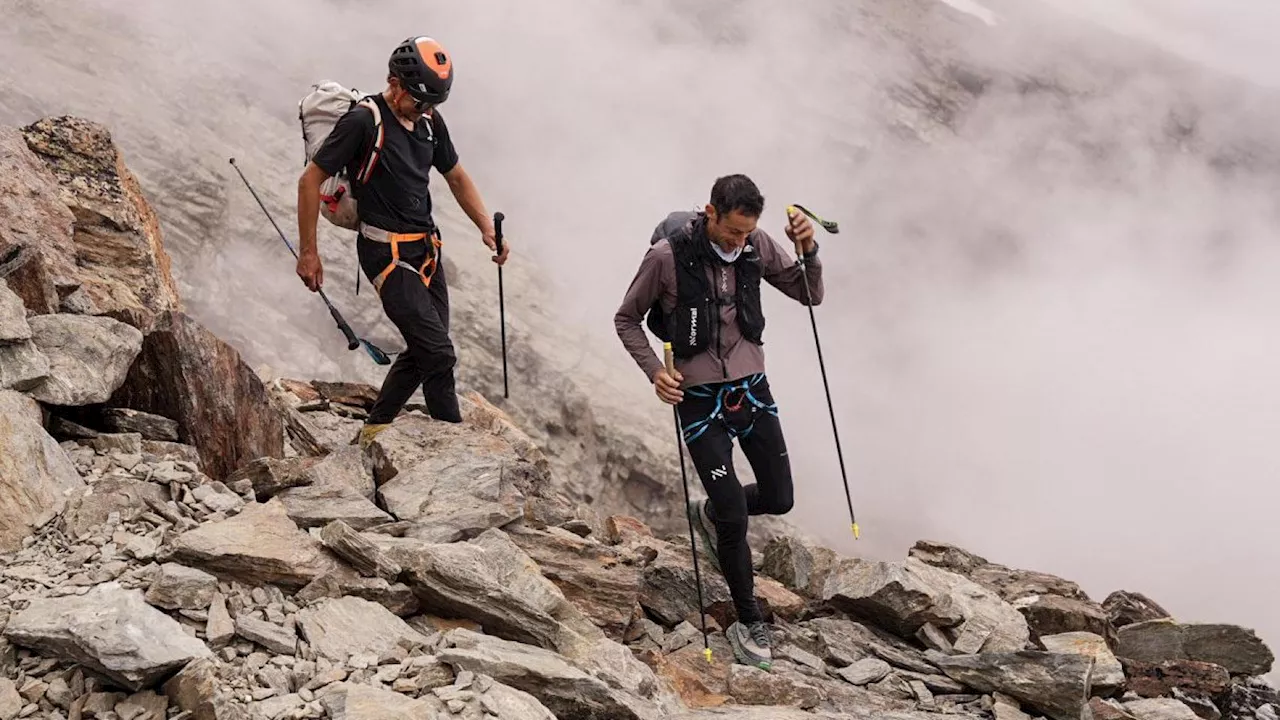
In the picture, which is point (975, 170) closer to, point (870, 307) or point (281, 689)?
point (870, 307)

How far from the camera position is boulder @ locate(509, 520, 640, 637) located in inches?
264

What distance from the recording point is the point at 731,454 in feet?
21.0

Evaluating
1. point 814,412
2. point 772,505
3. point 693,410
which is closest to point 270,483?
point 693,410

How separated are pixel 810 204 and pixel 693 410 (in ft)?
163

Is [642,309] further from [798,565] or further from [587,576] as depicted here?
[798,565]

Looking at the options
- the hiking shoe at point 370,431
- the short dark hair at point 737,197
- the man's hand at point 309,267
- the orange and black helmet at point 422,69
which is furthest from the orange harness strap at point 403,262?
the short dark hair at point 737,197

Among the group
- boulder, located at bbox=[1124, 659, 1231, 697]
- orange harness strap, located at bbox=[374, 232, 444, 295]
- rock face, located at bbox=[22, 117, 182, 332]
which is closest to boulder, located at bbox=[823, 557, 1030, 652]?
boulder, located at bbox=[1124, 659, 1231, 697]

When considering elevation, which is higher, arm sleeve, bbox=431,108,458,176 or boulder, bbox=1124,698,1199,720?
arm sleeve, bbox=431,108,458,176


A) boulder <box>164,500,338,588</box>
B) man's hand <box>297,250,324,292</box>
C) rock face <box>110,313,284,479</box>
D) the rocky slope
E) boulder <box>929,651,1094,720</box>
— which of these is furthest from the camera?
man's hand <box>297,250,324,292</box>

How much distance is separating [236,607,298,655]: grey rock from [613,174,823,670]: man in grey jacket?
2.56 metres

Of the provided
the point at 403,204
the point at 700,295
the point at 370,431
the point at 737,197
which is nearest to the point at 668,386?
the point at 700,295

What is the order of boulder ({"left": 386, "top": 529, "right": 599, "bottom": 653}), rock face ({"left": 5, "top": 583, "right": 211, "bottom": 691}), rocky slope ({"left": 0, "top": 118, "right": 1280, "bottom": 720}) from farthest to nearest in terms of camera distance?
boulder ({"left": 386, "top": 529, "right": 599, "bottom": 653}), rocky slope ({"left": 0, "top": 118, "right": 1280, "bottom": 720}), rock face ({"left": 5, "top": 583, "right": 211, "bottom": 691})

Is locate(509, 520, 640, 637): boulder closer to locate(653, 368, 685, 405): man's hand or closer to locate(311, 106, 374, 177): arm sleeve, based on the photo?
Result: locate(653, 368, 685, 405): man's hand

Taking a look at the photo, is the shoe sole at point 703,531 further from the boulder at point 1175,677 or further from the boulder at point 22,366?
the boulder at point 22,366
